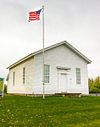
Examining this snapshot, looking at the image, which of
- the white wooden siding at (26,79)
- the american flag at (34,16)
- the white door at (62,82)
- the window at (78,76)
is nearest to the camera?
the american flag at (34,16)

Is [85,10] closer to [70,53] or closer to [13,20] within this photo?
[70,53]

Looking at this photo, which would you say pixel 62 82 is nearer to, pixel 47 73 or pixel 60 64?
pixel 60 64

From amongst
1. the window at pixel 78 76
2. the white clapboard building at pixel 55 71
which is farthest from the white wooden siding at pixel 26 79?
the window at pixel 78 76

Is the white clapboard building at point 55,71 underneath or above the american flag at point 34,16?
underneath

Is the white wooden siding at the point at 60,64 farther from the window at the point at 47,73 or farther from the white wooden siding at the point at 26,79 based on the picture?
the white wooden siding at the point at 26,79

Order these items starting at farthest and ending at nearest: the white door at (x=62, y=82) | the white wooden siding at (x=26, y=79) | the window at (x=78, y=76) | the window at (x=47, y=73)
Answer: the window at (x=78, y=76) → the white door at (x=62, y=82) → the window at (x=47, y=73) → the white wooden siding at (x=26, y=79)

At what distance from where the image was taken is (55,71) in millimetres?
17516

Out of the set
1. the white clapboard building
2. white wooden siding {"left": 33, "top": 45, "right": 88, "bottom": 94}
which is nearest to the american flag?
the white clapboard building

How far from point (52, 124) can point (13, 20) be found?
15.4m

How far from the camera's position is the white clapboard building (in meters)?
16.3

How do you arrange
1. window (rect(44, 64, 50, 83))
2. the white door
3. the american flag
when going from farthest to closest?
the white door → window (rect(44, 64, 50, 83)) → the american flag

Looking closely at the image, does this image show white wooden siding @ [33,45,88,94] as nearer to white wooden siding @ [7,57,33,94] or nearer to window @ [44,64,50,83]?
window @ [44,64,50,83]

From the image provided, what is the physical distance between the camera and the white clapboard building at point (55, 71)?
16.3 meters

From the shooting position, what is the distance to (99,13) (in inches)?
717
